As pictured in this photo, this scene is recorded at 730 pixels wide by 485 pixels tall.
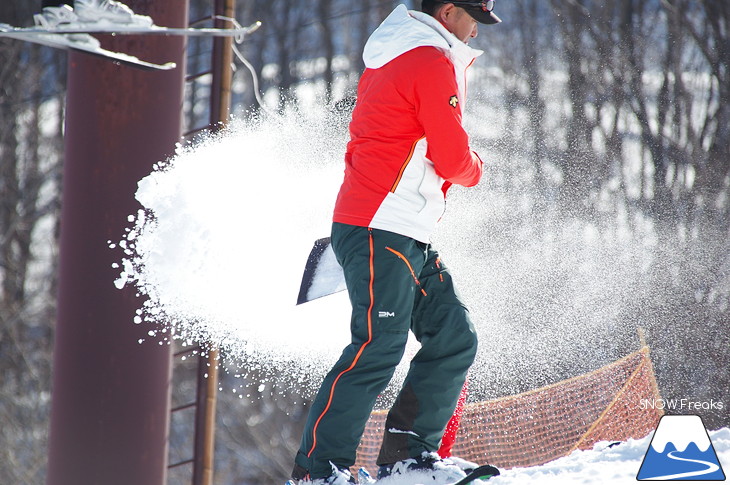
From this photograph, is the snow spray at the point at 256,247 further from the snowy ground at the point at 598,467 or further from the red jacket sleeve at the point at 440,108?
the red jacket sleeve at the point at 440,108

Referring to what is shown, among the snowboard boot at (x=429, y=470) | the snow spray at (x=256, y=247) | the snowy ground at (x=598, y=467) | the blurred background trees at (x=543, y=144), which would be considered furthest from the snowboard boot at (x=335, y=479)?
the blurred background trees at (x=543, y=144)

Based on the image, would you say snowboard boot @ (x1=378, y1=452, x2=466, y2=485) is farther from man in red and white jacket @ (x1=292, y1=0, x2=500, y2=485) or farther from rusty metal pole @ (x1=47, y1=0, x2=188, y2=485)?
rusty metal pole @ (x1=47, y1=0, x2=188, y2=485)

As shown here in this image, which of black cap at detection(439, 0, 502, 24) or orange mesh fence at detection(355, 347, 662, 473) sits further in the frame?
orange mesh fence at detection(355, 347, 662, 473)

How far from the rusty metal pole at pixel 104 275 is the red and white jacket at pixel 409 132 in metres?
1.20

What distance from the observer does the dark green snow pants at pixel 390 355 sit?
3057 millimetres

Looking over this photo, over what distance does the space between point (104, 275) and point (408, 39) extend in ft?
5.62

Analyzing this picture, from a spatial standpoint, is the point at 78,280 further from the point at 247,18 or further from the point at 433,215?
the point at 247,18

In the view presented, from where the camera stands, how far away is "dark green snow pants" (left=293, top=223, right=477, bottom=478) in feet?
10.0

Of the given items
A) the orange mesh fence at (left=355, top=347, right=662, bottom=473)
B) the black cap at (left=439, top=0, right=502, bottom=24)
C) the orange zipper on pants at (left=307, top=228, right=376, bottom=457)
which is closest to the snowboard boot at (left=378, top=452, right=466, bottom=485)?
the orange zipper on pants at (left=307, top=228, right=376, bottom=457)

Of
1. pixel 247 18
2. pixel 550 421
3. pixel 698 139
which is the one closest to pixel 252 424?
pixel 247 18

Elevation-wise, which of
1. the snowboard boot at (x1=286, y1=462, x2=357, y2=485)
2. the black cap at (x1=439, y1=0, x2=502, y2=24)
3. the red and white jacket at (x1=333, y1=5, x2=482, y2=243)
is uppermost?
the black cap at (x1=439, y1=0, x2=502, y2=24)

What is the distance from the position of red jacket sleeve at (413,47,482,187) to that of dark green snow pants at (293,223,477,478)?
329mm

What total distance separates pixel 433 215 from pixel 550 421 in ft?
7.43

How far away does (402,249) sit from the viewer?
10.2 ft
